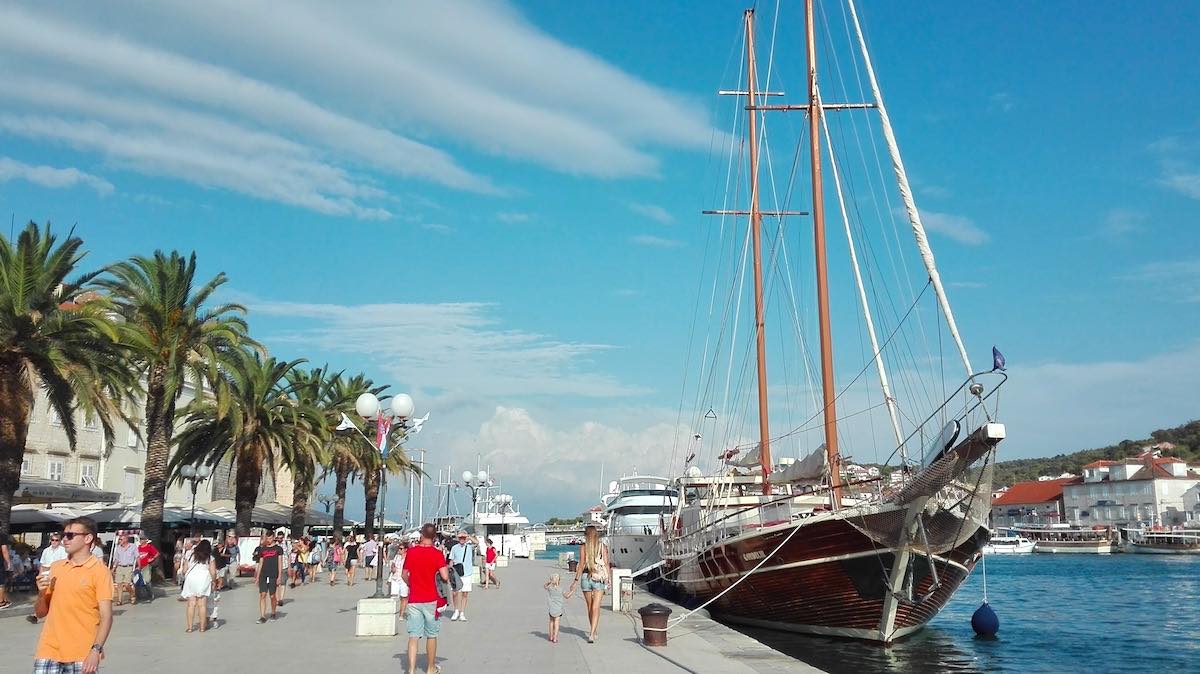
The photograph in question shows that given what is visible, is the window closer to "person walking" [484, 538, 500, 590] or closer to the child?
"person walking" [484, 538, 500, 590]

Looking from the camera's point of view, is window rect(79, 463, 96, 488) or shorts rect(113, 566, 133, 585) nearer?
shorts rect(113, 566, 133, 585)

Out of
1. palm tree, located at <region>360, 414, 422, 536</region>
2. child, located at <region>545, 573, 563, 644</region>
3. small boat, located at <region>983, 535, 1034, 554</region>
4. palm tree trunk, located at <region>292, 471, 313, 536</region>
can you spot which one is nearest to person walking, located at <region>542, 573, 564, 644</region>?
child, located at <region>545, 573, 563, 644</region>

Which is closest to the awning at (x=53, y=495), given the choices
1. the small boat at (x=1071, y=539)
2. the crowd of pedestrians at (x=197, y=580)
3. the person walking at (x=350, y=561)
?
the crowd of pedestrians at (x=197, y=580)

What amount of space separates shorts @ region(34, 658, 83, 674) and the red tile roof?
455 ft

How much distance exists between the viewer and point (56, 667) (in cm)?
694

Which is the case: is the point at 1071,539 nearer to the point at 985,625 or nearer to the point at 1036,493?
the point at 1036,493

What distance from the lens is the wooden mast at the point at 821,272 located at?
2405 centimetres

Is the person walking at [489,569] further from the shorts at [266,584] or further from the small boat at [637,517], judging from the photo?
the shorts at [266,584]

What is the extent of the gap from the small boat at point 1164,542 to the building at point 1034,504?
20.0 metres

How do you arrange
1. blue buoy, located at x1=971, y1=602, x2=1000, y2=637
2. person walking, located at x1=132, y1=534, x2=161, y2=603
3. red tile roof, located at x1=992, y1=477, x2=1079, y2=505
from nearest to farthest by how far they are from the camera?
person walking, located at x1=132, y1=534, x2=161, y2=603 < blue buoy, located at x1=971, y1=602, x2=1000, y2=637 < red tile roof, located at x1=992, y1=477, x2=1079, y2=505

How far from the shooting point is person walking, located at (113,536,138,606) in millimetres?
21453

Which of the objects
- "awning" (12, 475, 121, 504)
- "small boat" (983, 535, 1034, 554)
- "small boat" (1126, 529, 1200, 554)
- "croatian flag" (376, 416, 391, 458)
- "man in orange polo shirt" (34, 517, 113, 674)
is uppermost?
"croatian flag" (376, 416, 391, 458)

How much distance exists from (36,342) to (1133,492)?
4742 inches

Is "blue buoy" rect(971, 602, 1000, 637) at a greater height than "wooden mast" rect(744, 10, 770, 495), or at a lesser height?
lesser
